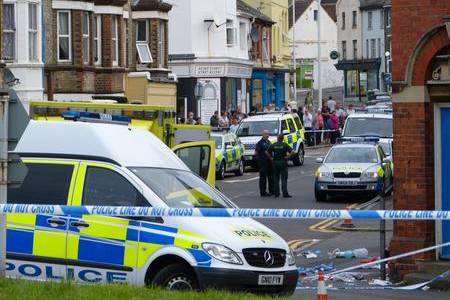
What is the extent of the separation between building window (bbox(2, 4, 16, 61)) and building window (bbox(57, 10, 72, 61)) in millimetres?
4605

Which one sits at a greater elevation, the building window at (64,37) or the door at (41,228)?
the building window at (64,37)

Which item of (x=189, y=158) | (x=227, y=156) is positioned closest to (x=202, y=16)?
(x=227, y=156)

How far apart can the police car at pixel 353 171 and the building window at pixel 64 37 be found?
12.0 meters

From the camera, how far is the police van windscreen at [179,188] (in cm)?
1348

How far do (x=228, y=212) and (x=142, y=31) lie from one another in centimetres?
4009

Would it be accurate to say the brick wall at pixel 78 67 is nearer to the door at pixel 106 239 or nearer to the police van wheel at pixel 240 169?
the police van wheel at pixel 240 169

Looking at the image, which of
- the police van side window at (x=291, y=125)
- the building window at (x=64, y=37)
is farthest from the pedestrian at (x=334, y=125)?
the building window at (x=64, y=37)

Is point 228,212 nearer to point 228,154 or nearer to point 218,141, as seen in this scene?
point 218,141

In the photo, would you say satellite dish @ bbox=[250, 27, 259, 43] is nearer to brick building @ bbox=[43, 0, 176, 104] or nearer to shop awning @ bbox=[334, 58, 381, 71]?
brick building @ bbox=[43, 0, 176, 104]

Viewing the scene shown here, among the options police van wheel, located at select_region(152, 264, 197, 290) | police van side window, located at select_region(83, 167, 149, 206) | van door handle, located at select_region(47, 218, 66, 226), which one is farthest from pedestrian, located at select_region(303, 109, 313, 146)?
police van wheel, located at select_region(152, 264, 197, 290)

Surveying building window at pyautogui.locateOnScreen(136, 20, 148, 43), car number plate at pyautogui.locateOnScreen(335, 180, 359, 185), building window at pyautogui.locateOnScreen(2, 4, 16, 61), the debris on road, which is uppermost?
building window at pyautogui.locateOnScreen(136, 20, 148, 43)

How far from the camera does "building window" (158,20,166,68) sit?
52000 millimetres

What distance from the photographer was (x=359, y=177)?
31.1 m

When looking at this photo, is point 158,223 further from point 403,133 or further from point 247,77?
point 247,77
